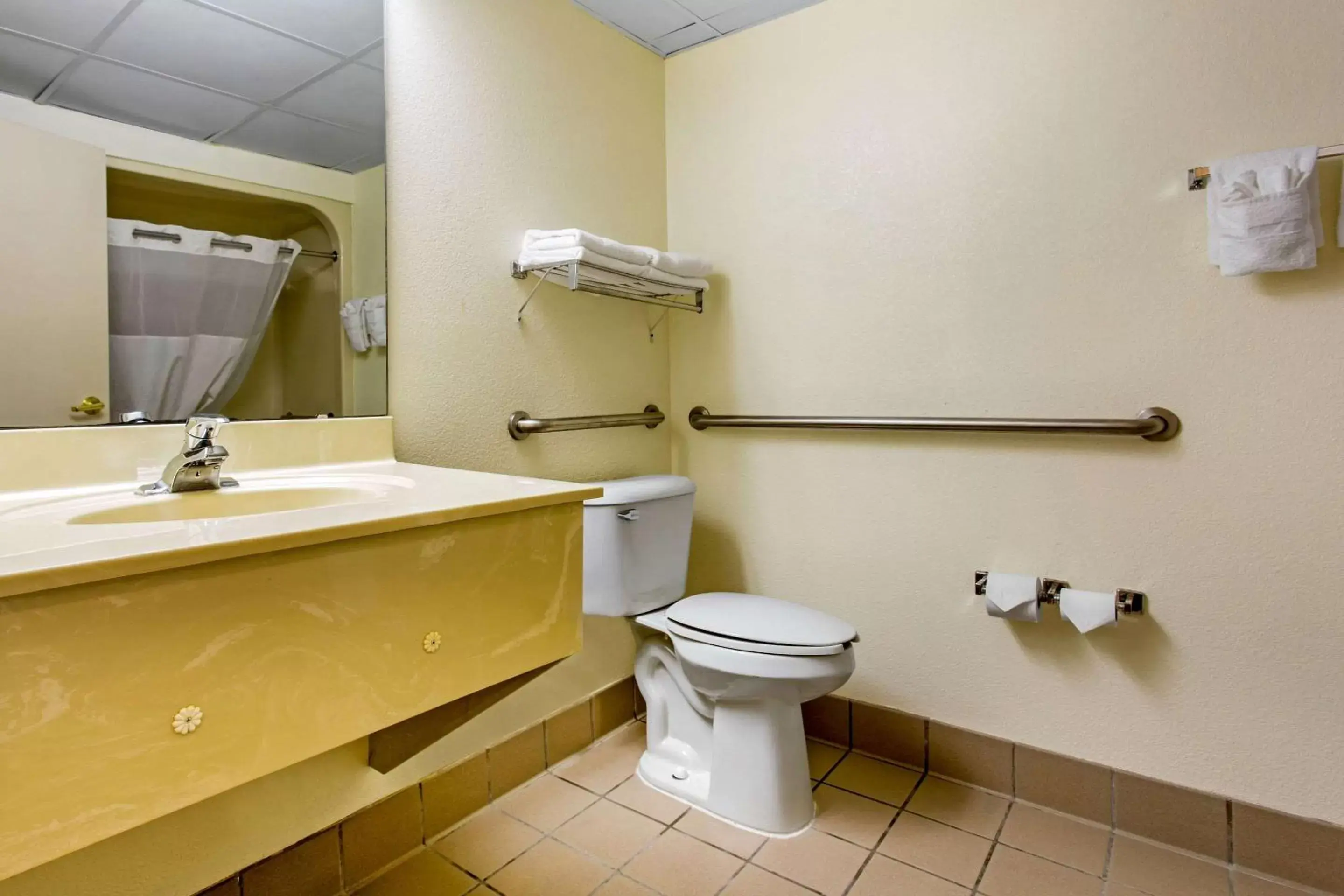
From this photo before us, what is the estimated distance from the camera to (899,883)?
1.35m

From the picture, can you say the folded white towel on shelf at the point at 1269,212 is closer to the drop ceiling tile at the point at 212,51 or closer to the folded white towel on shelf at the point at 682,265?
the folded white towel on shelf at the point at 682,265

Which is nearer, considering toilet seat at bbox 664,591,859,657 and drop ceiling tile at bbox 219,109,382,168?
drop ceiling tile at bbox 219,109,382,168

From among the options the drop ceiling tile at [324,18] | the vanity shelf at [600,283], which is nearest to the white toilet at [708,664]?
the vanity shelf at [600,283]

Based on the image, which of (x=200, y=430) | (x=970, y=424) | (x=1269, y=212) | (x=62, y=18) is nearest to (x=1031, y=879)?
(x=970, y=424)

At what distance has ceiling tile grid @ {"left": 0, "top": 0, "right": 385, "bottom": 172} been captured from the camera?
1066 millimetres

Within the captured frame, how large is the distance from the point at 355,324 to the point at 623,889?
1256 mm

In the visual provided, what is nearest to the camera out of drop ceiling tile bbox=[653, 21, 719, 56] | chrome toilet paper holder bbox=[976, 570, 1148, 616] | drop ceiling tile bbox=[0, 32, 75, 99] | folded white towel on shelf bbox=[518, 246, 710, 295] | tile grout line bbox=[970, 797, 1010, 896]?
drop ceiling tile bbox=[0, 32, 75, 99]

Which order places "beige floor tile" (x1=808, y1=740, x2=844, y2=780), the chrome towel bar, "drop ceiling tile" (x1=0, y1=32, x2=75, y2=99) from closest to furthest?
"drop ceiling tile" (x1=0, y1=32, x2=75, y2=99), the chrome towel bar, "beige floor tile" (x1=808, y1=740, x2=844, y2=780)

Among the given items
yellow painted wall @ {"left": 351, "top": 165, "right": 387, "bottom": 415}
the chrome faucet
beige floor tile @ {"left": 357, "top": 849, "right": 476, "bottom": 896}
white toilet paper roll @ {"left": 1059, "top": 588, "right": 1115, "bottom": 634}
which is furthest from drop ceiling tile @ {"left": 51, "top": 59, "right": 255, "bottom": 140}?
white toilet paper roll @ {"left": 1059, "top": 588, "right": 1115, "bottom": 634}

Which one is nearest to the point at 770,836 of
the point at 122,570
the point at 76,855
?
the point at 76,855

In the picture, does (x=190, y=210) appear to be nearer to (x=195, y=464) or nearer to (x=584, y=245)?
(x=195, y=464)

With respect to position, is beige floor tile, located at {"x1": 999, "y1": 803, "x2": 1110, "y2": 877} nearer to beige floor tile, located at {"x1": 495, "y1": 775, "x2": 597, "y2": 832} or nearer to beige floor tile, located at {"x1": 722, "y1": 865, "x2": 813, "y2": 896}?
beige floor tile, located at {"x1": 722, "y1": 865, "x2": 813, "y2": 896}

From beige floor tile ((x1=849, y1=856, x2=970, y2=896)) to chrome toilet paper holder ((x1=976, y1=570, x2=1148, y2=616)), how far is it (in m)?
0.61

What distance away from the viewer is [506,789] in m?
1.64
